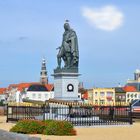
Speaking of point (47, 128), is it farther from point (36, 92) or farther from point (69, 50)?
point (36, 92)

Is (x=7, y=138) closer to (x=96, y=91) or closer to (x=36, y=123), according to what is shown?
(x=36, y=123)

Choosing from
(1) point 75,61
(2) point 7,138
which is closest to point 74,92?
(1) point 75,61

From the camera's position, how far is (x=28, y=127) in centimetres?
1998

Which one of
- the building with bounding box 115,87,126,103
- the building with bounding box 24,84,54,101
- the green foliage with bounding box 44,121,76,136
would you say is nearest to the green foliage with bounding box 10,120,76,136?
the green foliage with bounding box 44,121,76,136

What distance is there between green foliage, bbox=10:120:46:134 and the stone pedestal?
11573mm

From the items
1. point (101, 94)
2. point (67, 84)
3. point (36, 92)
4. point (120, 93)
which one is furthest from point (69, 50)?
point (120, 93)

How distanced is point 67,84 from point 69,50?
2.39 meters

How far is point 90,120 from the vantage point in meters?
27.0

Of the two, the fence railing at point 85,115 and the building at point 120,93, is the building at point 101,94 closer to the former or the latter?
the building at point 120,93

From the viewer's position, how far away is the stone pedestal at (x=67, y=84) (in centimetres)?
3206

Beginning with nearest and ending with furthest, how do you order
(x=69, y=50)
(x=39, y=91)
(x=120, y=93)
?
1. (x=69, y=50)
2. (x=39, y=91)
3. (x=120, y=93)

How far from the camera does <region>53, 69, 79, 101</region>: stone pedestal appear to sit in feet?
105

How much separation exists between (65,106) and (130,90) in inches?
5936

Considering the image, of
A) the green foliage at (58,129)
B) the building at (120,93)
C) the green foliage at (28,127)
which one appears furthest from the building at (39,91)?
the green foliage at (58,129)
